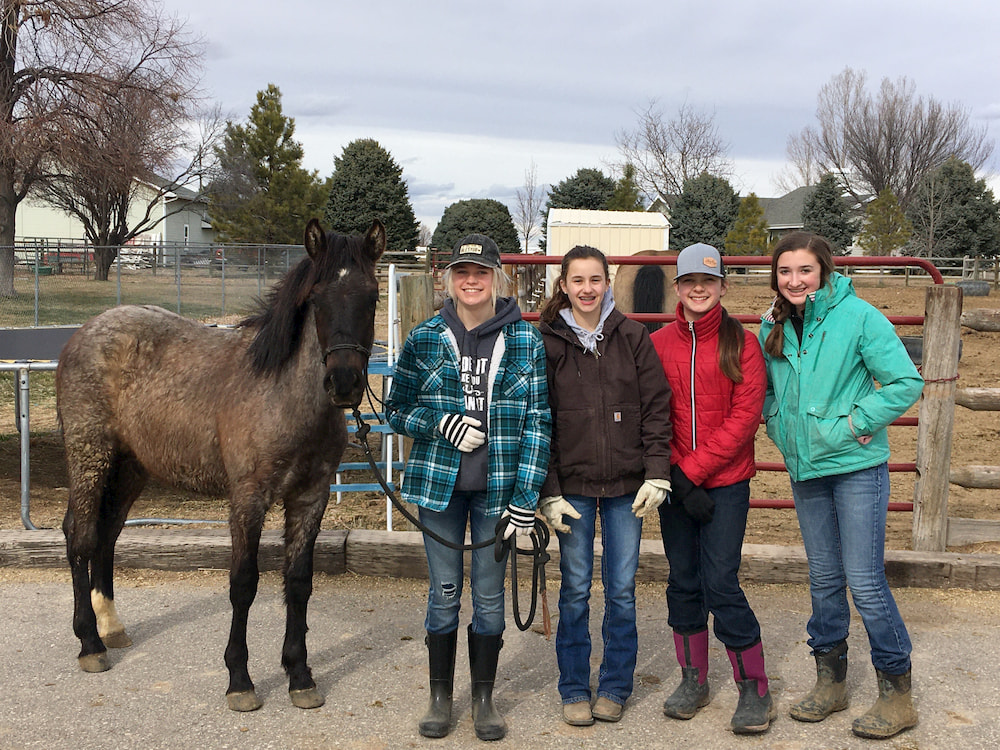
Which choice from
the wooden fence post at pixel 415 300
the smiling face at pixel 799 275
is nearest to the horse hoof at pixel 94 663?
the wooden fence post at pixel 415 300

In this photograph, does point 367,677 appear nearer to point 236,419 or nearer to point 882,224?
point 236,419

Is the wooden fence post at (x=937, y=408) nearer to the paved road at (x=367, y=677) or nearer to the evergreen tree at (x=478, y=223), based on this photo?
the paved road at (x=367, y=677)

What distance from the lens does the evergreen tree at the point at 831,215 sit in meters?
34.8

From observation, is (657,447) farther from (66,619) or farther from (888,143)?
(888,143)

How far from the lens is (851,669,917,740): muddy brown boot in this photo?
2.96 m

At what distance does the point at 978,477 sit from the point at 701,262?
8.68 ft

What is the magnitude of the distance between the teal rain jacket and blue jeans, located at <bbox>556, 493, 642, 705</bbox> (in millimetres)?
661

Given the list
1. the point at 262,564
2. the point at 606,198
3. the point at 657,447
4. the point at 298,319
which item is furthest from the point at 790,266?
the point at 606,198

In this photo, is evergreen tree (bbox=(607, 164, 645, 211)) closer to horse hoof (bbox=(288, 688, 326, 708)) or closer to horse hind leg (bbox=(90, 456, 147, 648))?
horse hind leg (bbox=(90, 456, 147, 648))

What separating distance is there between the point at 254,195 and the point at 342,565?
36.7 m

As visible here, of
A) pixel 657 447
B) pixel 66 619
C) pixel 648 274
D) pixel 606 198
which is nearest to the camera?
pixel 657 447

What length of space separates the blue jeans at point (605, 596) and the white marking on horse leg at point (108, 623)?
200cm

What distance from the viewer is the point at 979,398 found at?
4.59 metres

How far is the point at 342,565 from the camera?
15.2ft
